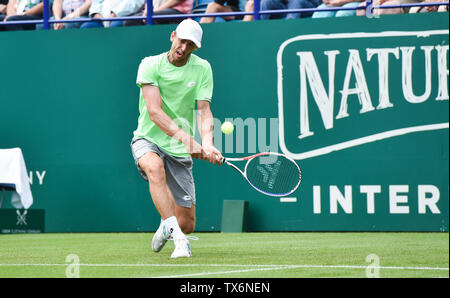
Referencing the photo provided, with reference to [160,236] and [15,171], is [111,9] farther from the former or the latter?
[160,236]

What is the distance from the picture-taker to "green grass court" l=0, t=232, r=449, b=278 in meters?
5.81

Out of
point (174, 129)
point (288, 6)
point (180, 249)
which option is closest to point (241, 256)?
point (180, 249)

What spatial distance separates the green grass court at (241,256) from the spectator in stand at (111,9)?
299 centimetres

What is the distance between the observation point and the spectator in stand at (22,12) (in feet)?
39.3

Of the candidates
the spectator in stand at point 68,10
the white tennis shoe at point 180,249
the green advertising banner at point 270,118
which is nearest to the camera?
the white tennis shoe at point 180,249

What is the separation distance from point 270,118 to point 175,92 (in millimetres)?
3327

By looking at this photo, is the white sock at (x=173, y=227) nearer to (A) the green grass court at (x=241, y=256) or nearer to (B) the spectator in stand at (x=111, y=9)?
(A) the green grass court at (x=241, y=256)

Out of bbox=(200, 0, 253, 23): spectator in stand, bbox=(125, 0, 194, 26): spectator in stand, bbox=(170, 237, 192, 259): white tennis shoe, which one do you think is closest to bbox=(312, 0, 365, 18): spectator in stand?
bbox=(200, 0, 253, 23): spectator in stand

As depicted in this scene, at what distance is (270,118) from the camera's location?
10578 millimetres

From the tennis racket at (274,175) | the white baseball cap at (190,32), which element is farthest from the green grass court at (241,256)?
the white baseball cap at (190,32)

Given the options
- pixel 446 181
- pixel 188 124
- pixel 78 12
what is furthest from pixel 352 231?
pixel 78 12

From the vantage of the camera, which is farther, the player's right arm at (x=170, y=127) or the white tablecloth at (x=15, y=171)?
the white tablecloth at (x=15, y=171)

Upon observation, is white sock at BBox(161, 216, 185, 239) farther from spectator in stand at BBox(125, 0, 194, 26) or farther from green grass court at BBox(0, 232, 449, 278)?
spectator in stand at BBox(125, 0, 194, 26)
